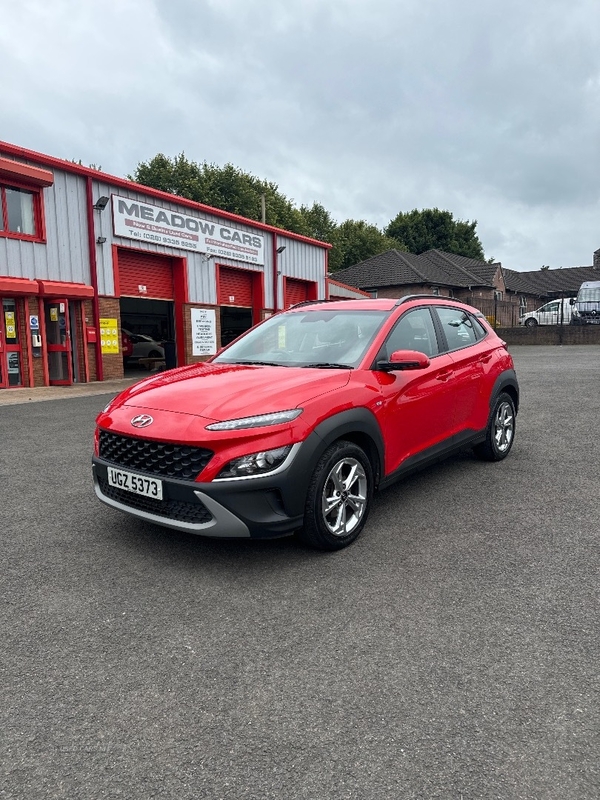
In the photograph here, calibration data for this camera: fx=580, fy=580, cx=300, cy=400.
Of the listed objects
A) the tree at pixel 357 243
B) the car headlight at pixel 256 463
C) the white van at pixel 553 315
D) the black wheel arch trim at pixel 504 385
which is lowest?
the car headlight at pixel 256 463

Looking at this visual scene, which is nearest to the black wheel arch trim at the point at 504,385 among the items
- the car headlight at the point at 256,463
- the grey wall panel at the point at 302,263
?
the car headlight at the point at 256,463

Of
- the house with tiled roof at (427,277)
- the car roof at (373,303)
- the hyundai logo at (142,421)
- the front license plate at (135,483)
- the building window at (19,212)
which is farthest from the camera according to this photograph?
the house with tiled roof at (427,277)

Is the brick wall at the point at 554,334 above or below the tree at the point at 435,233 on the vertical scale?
below

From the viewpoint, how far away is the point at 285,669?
2.39 meters

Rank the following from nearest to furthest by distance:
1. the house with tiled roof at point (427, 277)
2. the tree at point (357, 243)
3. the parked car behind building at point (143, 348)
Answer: the parked car behind building at point (143, 348), the house with tiled roof at point (427, 277), the tree at point (357, 243)

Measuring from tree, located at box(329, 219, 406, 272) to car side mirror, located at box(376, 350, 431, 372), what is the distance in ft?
187

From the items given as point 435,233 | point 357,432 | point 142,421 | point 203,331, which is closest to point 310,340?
point 357,432

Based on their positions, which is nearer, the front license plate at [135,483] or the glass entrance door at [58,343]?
the front license plate at [135,483]

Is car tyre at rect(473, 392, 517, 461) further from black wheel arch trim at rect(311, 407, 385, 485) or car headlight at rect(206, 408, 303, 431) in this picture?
car headlight at rect(206, 408, 303, 431)

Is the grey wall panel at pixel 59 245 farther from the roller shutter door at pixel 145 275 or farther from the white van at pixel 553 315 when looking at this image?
the white van at pixel 553 315

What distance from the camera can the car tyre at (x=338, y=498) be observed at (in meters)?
3.38

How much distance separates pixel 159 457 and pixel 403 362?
1732 mm

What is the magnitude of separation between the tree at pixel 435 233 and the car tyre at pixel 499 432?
61738 millimetres

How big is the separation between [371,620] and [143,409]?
6.04 ft
